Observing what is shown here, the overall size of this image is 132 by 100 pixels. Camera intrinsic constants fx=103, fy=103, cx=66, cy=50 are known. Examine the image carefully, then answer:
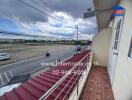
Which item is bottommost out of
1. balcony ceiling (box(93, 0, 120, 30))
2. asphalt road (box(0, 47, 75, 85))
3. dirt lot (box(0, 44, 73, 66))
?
asphalt road (box(0, 47, 75, 85))

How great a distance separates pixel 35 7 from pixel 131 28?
160 inches

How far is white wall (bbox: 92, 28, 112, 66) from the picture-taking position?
5652 millimetres

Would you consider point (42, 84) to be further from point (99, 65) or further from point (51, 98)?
point (99, 65)

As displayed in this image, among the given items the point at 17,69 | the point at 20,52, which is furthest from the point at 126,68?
the point at 20,52

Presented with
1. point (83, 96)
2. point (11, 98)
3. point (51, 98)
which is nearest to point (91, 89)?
point (83, 96)

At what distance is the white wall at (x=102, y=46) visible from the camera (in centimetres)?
565

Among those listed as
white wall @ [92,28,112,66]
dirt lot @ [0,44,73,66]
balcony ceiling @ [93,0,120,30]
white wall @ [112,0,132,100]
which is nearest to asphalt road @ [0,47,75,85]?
dirt lot @ [0,44,73,66]

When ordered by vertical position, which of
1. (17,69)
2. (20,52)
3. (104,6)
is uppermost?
(104,6)

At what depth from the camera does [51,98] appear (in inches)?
97.2

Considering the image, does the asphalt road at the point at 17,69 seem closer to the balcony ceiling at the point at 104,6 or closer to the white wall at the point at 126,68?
the balcony ceiling at the point at 104,6

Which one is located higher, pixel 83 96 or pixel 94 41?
pixel 94 41

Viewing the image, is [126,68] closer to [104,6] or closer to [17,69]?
[104,6]

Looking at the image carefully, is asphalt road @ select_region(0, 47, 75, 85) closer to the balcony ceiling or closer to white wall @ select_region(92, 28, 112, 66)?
white wall @ select_region(92, 28, 112, 66)

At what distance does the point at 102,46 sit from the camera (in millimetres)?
5832
